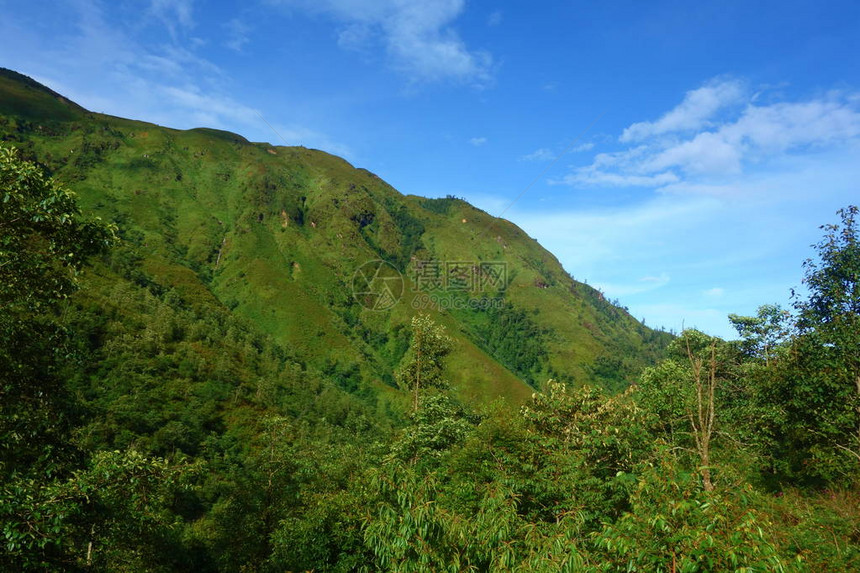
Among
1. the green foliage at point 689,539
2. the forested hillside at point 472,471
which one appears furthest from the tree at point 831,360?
the green foliage at point 689,539

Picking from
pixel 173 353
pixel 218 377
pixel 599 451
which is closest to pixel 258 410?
pixel 218 377

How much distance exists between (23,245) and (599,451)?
2350 centimetres

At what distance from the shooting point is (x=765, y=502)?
742 inches

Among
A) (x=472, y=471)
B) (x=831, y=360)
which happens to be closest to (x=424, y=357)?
(x=472, y=471)

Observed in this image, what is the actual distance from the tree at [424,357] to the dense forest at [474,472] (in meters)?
0.23

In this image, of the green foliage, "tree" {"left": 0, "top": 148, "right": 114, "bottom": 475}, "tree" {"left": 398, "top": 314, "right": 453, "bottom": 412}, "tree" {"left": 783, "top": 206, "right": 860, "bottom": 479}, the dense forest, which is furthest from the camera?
"tree" {"left": 398, "top": 314, "right": 453, "bottom": 412}

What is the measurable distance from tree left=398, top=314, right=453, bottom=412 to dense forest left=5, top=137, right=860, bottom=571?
231 millimetres

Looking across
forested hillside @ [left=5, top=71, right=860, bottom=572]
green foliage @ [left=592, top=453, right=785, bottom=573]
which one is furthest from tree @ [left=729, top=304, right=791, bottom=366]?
green foliage @ [left=592, top=453, right=785, bottom=573]

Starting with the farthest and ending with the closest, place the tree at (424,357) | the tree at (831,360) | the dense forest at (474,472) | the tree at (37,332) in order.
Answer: the tree at (424,357)
the tree at (831,360)
the tree at (37,332)
the dense forest at (474,472)

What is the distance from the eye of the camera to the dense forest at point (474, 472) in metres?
7.47

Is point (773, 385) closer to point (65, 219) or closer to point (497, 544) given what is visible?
point (497, 544)

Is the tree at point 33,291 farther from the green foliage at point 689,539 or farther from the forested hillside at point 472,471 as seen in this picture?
the green foliage at point 689,539

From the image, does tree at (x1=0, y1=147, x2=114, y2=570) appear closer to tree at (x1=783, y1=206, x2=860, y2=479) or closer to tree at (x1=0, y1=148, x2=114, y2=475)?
tree at (x1=0, y1=148, x2=114, y2=475)

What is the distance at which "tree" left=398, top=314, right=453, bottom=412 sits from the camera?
4125cm
